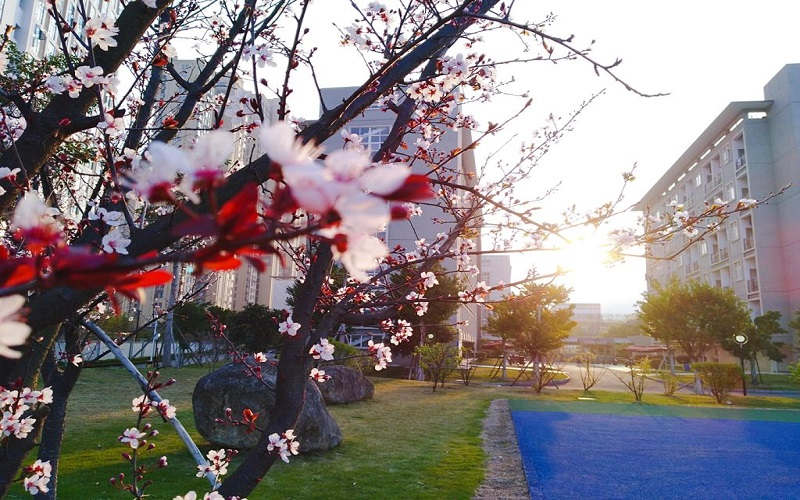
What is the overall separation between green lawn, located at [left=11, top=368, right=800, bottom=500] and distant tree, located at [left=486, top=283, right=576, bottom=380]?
683cm

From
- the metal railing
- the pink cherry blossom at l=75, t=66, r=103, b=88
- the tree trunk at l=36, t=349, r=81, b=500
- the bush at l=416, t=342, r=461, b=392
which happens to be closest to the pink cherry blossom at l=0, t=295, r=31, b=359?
the pink cherry blossom at l=75, t=66, r=103, b=88

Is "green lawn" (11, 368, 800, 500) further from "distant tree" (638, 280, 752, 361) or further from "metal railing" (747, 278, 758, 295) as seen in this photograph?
"metal railing" (747, 278, 758, 295)

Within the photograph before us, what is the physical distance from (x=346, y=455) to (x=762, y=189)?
3255cm

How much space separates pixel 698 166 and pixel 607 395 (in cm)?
2925

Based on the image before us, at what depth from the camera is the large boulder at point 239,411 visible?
6328mm

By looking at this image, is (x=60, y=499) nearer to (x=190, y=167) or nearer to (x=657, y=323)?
(x=190, y=167)

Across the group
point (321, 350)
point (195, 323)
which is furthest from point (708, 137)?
point (321, 350)

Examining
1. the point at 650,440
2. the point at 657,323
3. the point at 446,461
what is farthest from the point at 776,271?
the point at 446,461

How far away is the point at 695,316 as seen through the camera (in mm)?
22797

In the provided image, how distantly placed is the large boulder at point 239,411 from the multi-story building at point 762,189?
23.8 meters

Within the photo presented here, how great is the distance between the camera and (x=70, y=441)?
21.5 feet

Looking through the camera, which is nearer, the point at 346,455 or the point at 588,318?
the point at 346,455

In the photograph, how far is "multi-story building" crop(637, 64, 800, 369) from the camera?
28.0 m

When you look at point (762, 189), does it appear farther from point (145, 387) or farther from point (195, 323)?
point (145, 387)
